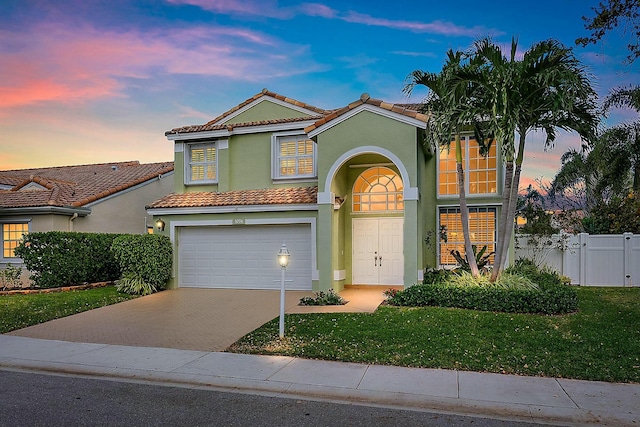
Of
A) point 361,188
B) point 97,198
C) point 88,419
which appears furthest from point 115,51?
point 88,419

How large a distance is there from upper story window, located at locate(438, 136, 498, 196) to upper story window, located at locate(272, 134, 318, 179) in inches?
171

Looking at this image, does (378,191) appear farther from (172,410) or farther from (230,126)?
(172,410)

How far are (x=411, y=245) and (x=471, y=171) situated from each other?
14.2ft

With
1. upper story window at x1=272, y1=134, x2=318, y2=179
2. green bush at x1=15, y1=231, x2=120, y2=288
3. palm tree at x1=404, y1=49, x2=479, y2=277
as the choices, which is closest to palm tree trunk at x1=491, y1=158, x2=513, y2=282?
palm tree at x1=404, y1=49, x2=479, y2=277

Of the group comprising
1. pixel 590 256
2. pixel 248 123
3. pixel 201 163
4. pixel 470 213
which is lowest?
pixel 590 256

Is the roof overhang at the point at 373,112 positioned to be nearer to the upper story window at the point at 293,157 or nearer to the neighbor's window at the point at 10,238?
the upper story window at the point at 293,157

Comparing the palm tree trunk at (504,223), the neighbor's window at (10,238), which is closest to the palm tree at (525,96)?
the palm tree trunk at (504,223)

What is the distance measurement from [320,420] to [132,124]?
17.6 m

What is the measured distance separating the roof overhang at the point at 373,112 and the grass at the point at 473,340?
4974 millimetres

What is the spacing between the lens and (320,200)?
1284 centimetres

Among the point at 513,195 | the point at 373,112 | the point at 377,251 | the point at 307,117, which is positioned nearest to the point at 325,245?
the point at 377,251

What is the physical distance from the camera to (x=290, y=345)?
7969 millimetres

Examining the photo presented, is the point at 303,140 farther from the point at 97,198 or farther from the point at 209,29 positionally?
the point at 97,198

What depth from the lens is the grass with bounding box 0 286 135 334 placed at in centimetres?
1038
